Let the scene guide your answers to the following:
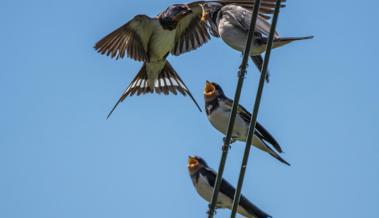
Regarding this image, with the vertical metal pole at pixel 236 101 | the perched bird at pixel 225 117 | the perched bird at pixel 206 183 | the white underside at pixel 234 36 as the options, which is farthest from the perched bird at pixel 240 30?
the vertical metal pole at pixel 236 101

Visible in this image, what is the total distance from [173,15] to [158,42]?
36cm

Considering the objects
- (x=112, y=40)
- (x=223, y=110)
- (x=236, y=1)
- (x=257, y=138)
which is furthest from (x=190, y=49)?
(x=257, y=138)

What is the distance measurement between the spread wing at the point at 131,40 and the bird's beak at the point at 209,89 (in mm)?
2325

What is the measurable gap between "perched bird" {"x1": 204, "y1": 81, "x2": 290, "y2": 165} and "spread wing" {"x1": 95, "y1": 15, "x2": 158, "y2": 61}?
7.82 ft

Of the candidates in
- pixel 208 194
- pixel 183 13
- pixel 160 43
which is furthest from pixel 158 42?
pixel 208 194

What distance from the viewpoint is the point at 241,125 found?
19.2ft

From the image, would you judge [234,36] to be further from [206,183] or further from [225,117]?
[206,183]

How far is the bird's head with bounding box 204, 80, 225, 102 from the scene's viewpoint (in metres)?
6.19

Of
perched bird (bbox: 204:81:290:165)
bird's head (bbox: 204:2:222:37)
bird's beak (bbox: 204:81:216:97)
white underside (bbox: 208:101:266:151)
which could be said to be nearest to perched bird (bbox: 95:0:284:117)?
bird's head (bbox: 204:2:222:37)

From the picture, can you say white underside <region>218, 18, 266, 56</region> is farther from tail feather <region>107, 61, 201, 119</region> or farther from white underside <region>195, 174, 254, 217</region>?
tail feather <region>107, 61, 201, 119</region>

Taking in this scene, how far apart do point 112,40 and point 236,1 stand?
6.73ft

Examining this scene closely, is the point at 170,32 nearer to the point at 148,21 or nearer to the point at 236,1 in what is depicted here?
the point at 148,21

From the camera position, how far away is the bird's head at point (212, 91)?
20.3 ft

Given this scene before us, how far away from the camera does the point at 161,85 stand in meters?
8.87
